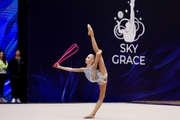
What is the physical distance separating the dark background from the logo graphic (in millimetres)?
132

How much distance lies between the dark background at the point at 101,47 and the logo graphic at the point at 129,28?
132 millimetres

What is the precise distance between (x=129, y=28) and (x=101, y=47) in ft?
3.52

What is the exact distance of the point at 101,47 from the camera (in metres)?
10.9

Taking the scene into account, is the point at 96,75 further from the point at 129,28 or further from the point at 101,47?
the point at 129,28

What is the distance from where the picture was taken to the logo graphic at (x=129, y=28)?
438 inches

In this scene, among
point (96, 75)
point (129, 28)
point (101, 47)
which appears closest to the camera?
point (96, 75)

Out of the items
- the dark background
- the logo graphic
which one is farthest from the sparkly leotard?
the logo graphic

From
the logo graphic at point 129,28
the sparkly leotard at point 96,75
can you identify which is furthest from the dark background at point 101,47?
the sparkly leotard at point 96,75

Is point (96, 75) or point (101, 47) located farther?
point (101, 47)

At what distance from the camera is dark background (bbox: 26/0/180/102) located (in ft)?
34.0

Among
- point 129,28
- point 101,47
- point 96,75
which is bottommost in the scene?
point 101,47

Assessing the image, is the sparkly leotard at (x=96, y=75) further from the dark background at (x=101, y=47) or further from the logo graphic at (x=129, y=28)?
the logo graphic at (x=129, y=28)

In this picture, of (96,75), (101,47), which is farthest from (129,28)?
(96,75)

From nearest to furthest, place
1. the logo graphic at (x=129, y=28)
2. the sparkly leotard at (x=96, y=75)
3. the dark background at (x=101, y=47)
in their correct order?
the sparkly leotard at (x=96, y=75)
the dark background at (x=101, y=47)
the logo graphic at (x=129, y=28)
